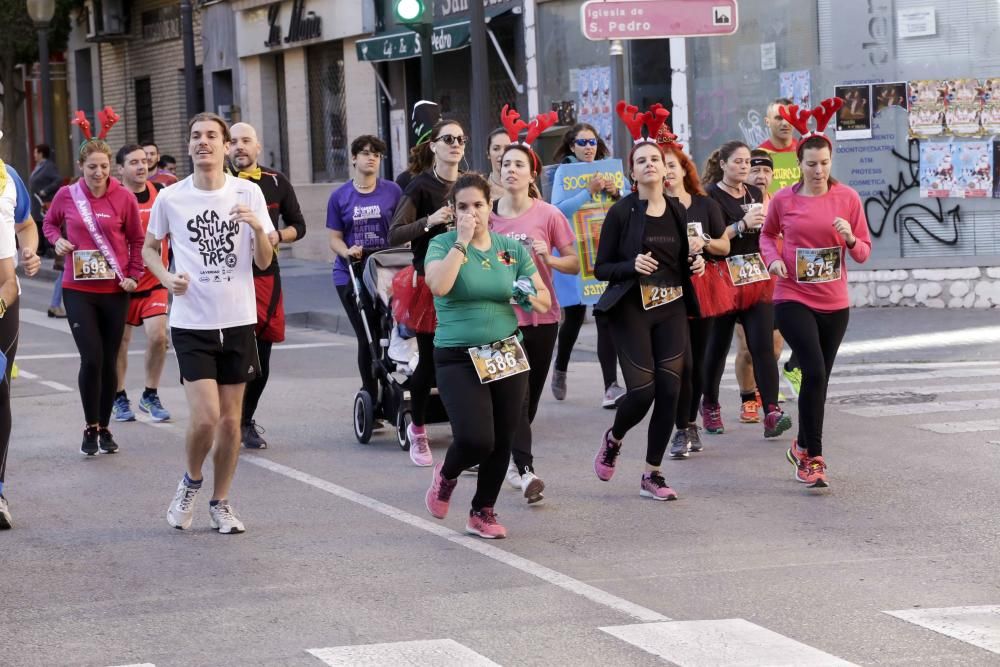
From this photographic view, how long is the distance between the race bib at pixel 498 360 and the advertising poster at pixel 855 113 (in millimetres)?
10288

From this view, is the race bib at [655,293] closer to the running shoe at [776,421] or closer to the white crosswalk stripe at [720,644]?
the running shoe at [776,421]

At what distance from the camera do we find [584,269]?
35.1 feet

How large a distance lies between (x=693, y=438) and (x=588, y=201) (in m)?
1.80

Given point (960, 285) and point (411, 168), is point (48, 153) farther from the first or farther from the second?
point (411, 168)

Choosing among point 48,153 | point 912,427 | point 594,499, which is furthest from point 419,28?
point 48,153

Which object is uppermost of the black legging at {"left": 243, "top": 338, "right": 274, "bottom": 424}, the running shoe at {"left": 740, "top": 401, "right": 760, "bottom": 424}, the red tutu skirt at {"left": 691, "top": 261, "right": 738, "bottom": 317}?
the red tutu skirt at {"left": 691, "top": 261, "right": 738, "bottom": 317}

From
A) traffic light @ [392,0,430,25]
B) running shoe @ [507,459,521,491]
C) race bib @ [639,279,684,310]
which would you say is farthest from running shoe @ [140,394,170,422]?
traffic light @ [392,0,430,25]

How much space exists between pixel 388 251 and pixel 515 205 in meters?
1.75

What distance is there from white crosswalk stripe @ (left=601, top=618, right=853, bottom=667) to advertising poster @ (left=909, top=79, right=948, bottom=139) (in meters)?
11.4

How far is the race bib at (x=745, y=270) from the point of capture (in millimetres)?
9867

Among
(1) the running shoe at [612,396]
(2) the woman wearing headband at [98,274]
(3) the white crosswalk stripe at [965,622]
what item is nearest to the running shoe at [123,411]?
(2) the woman wearing headband at [98,274]

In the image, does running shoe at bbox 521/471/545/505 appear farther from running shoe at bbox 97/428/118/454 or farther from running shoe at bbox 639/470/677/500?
running shoe at bbox 97/428/118/454

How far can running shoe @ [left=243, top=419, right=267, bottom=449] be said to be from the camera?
10.1 metres

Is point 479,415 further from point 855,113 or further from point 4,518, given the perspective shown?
point 855,113
